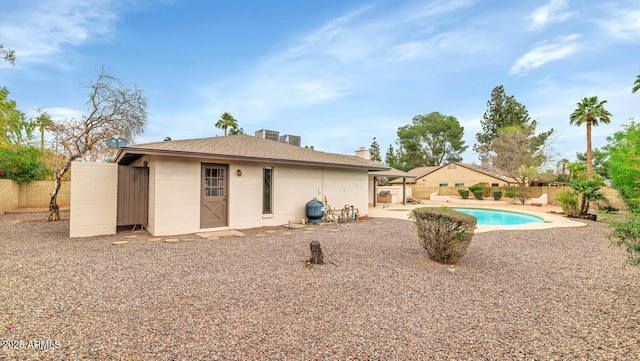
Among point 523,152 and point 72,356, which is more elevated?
point 523,152

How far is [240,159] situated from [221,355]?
288 inches

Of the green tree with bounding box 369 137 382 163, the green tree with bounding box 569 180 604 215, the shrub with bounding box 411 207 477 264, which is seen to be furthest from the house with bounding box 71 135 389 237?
the green tree with bounding box 369 137 382 163

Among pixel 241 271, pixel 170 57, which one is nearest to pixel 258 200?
pixel 241 271

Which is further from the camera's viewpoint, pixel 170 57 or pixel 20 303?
pixel 170 57

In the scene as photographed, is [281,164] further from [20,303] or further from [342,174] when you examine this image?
[20,303]

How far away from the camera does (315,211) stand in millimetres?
11102

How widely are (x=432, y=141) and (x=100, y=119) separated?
133 feet

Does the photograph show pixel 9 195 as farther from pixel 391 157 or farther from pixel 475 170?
pixel 391 157

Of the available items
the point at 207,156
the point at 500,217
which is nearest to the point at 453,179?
the point at 500,217

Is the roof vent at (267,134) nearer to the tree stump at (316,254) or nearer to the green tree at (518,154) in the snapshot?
the tree stump at (316,254)

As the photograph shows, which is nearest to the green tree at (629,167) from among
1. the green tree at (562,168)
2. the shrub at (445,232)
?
the shrub at (445,232)

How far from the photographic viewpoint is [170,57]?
43.3 ft

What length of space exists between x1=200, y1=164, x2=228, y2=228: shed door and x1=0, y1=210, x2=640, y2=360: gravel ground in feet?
8.41

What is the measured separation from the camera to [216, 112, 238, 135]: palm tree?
31188 mm
